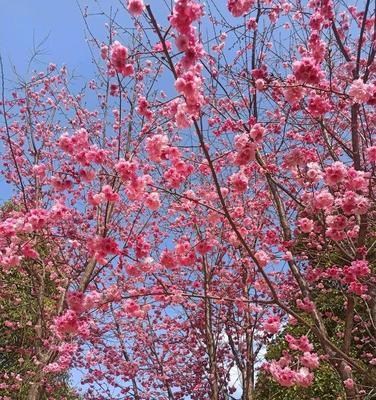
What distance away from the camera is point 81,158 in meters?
3.80

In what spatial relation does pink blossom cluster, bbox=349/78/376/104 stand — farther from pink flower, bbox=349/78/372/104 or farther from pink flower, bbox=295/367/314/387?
pink flower, bbox=295/367/314/387

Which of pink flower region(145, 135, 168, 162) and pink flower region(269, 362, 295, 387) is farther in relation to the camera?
pink flower region(269, 362, 295, 387)

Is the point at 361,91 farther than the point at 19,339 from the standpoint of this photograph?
No

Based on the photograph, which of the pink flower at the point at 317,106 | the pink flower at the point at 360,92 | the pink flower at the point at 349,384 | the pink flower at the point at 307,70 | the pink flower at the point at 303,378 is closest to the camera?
the pink flower at the point at 307,70

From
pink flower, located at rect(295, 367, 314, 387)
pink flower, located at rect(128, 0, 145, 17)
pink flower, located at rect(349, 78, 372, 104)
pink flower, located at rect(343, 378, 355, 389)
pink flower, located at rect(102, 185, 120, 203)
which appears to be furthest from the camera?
pink flower, located at rect(343, 378, 355, 389)

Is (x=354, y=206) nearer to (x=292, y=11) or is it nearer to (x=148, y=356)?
(x=292, y=11)

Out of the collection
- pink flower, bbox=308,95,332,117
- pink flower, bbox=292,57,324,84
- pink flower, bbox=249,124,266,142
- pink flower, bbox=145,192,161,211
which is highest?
pink flower, bbox=308,95,332,117

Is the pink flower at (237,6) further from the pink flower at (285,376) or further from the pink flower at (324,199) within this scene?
the pink flower at (285,376)

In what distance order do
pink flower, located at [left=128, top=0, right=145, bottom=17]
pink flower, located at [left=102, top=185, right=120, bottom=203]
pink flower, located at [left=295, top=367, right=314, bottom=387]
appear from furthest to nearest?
pink flower, located at [left=102, top=185, right=120, bottom=203] < pink flower, located at [left=295, top=367, right=314, bottom=387] < pink flower, located at [left=128, top=0, right=145, bottom=17]

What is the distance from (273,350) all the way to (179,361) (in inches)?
70.7

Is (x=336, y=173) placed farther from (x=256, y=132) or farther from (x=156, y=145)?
(x=156, y=145)

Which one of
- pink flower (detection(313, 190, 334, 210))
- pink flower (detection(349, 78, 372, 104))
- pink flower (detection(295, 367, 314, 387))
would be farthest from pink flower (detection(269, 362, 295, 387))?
pink flower (detection(349, 78, 372, 104))


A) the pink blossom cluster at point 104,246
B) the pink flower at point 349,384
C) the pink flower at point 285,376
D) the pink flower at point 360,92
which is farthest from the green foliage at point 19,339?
the pink flower at point 360,92

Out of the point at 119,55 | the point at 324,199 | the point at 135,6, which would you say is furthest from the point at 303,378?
the point at 135,6
